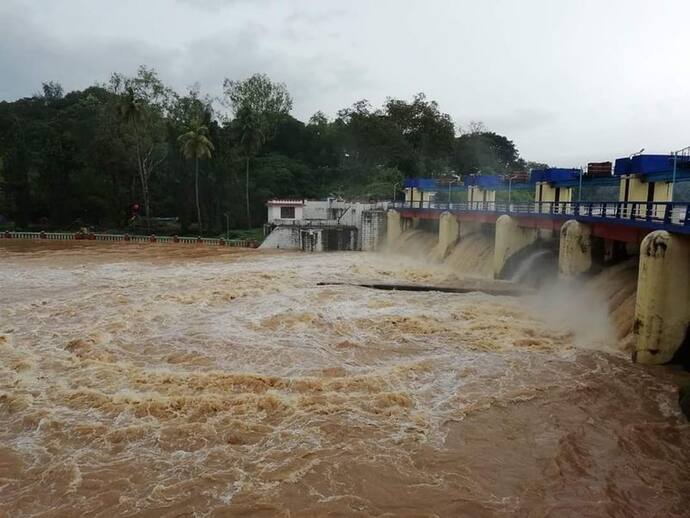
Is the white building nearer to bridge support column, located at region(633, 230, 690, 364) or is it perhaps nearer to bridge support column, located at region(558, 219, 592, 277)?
bridge support column, located at region(558, 219, 592, 277)

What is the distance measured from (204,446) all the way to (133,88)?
181 ft

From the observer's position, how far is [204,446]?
955 centimetres

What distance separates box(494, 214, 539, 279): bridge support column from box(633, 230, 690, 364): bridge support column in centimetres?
1291

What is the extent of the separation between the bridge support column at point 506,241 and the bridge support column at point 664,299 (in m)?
12.9

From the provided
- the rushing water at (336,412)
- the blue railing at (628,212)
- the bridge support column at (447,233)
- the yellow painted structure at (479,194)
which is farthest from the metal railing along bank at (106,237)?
the rushing water at (336,412)

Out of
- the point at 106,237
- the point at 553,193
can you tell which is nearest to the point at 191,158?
the point at 106,237

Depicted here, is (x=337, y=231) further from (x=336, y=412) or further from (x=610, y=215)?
(x=336, y=412)

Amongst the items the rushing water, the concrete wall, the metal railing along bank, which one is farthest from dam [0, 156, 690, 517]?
the metal railing along bank

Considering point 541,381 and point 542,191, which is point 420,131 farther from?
point 541,381

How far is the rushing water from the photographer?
8266mm

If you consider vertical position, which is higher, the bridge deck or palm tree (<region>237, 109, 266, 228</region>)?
palm tree (<region>237, 109, 266, 228</region>)

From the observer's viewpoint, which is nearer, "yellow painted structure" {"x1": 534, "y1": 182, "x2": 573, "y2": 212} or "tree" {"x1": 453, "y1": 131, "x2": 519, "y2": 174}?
"yellow painted structure" {"x1": 534, "y1": 182, "x2": 573, "y2": 212}

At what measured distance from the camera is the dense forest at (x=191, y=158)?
5659 centimetres

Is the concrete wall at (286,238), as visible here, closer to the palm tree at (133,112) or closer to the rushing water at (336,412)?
the palm tree at (133,112)
